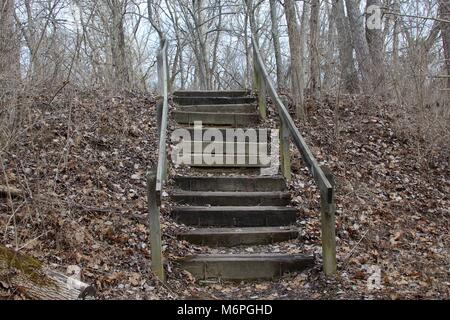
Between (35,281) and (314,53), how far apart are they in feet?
21.2

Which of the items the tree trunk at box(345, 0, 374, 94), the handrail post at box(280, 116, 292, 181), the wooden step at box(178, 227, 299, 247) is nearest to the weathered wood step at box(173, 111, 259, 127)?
the handrail post at box(280, 116, 292, 181)

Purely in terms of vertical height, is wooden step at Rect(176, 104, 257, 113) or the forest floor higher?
wooden step at Rect(176, 104, 257, 113)

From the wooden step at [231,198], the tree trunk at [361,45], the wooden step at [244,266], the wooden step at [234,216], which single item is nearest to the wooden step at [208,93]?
the tree trunk at [361,45]

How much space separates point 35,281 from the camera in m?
3.52

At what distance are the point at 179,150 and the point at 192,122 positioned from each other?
3.49 ft

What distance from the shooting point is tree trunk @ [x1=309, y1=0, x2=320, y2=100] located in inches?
331

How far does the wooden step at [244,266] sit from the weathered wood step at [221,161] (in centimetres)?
222

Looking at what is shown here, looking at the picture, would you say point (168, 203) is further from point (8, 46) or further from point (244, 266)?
point (8, 46)

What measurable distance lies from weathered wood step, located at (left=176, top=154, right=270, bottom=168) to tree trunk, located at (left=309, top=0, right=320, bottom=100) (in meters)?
2.64

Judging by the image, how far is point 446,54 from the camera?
10023mm

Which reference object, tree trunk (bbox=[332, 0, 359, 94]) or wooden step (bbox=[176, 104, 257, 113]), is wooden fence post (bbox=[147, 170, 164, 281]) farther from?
tree trunk (bbox=[332, 0, 359, 94])
